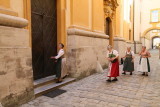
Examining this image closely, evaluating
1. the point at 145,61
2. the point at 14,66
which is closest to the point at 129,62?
the point at 145,61

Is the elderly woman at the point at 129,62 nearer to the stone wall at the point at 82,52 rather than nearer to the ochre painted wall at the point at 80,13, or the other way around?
the stone wall at the point at 82,52

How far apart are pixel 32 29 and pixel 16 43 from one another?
1.55 meters

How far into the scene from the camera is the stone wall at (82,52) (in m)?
6.64

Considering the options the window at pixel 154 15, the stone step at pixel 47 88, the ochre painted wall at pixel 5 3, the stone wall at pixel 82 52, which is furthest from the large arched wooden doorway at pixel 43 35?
the window at pixel 154 15

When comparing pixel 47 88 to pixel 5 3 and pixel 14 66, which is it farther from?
pixel 5 3

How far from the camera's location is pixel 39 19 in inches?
225

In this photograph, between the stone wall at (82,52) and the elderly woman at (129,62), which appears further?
the elderly woman at (129,62)

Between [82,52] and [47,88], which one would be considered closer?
[47,88]

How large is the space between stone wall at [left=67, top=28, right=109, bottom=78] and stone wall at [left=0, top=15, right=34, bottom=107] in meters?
2.61

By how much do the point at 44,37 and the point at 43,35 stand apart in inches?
4.1

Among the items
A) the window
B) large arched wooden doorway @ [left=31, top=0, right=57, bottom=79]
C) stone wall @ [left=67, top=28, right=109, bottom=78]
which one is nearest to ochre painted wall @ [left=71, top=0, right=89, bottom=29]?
stone wall @ [left=67, top=28, right=109, bottom=78]

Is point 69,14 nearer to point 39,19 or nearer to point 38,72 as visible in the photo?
point 39,19

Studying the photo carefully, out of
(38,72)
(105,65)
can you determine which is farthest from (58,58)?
(105,65)

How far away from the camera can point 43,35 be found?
5891mm
